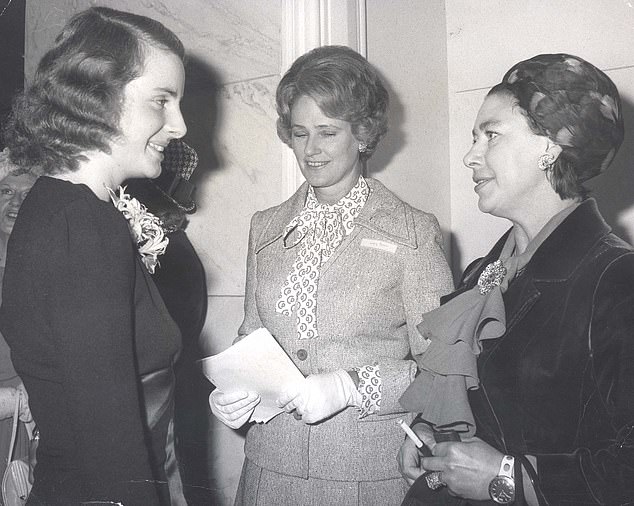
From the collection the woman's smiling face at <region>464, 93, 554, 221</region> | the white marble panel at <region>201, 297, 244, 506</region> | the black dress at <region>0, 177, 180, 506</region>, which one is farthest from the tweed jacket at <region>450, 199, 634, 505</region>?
the white marble panel at <region>201, 297, 244, 506</region>

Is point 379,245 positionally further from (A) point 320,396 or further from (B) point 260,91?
(B) point 260,91

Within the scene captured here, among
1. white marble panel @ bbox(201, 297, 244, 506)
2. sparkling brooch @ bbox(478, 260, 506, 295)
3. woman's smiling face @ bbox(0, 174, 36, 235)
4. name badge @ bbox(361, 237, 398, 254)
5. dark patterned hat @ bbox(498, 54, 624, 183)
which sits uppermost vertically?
dark patterned hat @ bbox(498, 54, 624, 183)

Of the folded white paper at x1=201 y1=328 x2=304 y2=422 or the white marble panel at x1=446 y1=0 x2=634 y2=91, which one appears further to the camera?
the white marble panel at x1=446 y1=0 x2=634 y2=91

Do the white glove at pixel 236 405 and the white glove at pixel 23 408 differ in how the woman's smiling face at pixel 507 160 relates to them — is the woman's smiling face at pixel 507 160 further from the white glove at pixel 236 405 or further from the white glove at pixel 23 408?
the white glove at pixel 23 408

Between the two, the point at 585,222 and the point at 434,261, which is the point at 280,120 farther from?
the point at 585,222

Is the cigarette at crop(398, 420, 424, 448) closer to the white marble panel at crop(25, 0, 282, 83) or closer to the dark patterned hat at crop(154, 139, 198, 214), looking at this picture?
the dark patterned hat at crop(154, 139, 198, 214)

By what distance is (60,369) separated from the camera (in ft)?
3.28

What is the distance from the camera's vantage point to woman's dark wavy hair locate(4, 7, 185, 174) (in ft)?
3.76

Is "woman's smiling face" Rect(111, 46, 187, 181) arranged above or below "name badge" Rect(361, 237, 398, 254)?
above

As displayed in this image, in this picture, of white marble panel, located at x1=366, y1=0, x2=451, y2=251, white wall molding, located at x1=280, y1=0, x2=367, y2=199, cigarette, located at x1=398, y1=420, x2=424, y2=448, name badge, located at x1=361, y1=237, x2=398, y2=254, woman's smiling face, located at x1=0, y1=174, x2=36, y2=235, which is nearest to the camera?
cigarette, located at x1=398, y1=420, x2=424, y2=448

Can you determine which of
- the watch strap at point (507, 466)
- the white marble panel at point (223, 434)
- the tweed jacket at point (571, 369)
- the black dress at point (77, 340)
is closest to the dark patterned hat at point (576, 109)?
the tweed jacket at point (571, 369)

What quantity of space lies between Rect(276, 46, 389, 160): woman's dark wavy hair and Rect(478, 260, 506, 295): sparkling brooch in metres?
0.53

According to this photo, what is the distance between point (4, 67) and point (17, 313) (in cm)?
118

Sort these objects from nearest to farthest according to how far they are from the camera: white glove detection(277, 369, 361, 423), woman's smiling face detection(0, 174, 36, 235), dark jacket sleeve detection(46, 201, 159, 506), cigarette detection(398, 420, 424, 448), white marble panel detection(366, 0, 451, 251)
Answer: dark jacket sleeve detection(46, 201, 159, 506) < cigarette detection(398, 420, 424, 448) < white glove detection(277, 369, 361, 423) < woman's smiling face detection(0, 174, 36, 235) < white marble panel detection(366, 0, 451, 251)
